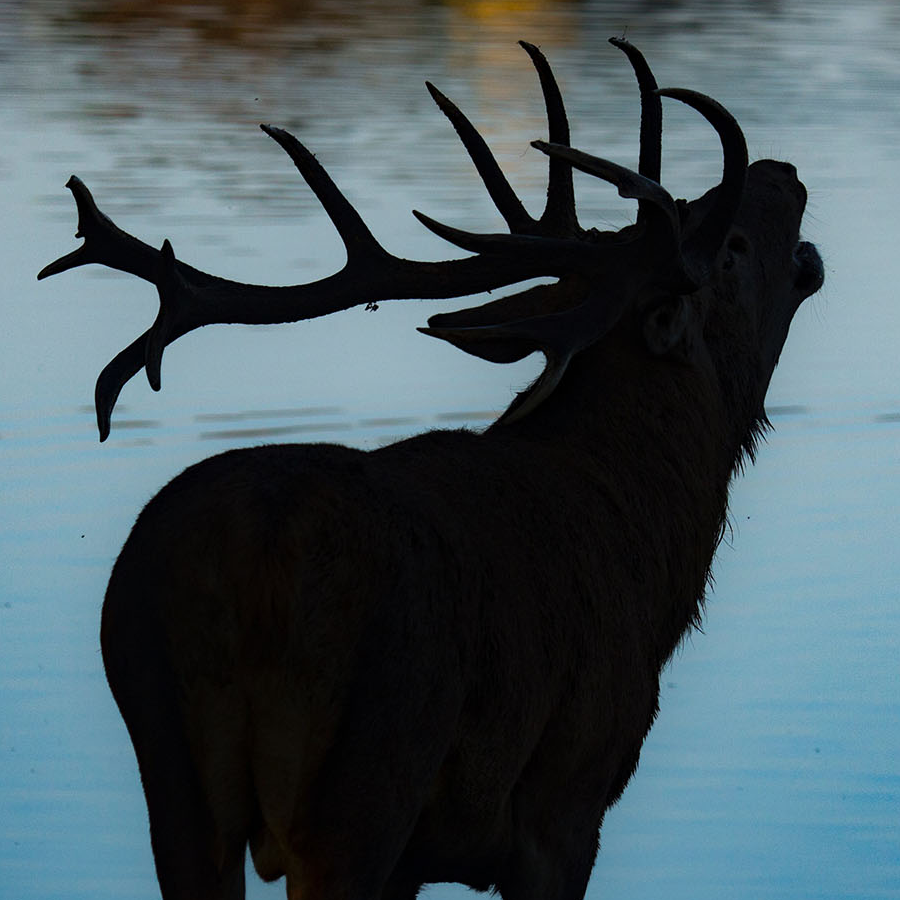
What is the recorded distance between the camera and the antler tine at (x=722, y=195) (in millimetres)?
3914

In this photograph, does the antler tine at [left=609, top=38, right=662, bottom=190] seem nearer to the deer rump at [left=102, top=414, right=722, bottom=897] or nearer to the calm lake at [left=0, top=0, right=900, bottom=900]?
the deer rump at [left=102, top=414, right=722, bottom=897]

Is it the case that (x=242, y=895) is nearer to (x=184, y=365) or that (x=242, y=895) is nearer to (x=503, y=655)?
(x=503, y=655)

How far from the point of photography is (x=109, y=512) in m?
6.25

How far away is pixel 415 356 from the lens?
7.73 m

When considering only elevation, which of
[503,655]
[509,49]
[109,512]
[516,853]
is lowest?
[509,49]

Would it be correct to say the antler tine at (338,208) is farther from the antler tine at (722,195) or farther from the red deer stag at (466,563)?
the antler tine at (722,195)

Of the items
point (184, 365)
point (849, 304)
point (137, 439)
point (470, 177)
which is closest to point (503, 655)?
point (137, 439)

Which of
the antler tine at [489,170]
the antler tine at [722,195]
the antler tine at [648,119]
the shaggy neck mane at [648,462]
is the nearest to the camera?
the shaggy neck mane at [648,462]

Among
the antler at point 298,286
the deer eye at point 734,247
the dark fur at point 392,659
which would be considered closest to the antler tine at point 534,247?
the antler at point 298,286

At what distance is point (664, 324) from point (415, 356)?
150 inches

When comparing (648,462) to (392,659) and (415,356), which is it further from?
(415,356)

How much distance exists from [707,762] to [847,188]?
14.8 ft

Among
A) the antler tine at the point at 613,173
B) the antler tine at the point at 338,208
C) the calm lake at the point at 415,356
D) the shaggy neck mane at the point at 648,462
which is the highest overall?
the antler tine at the point at 613,173

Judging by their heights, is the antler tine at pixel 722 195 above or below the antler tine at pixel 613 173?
below
